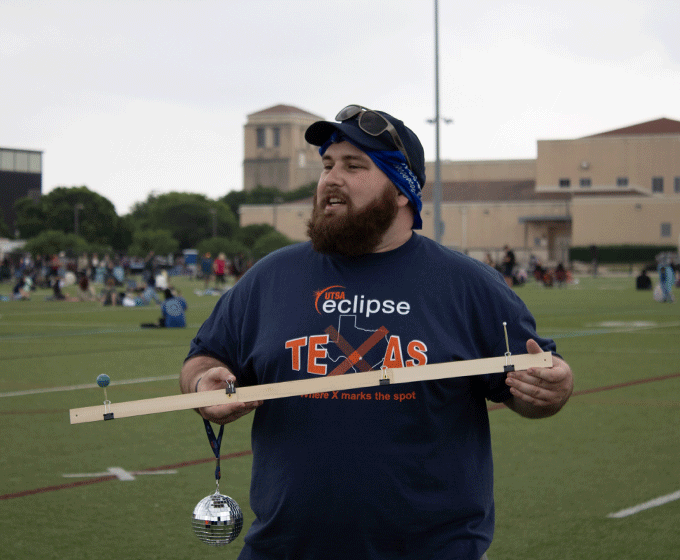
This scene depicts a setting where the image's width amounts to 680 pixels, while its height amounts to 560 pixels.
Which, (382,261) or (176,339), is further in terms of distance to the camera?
(176,339)

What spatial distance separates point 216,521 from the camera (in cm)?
324

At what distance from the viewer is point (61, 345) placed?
18.1m

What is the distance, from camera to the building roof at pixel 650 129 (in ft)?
335

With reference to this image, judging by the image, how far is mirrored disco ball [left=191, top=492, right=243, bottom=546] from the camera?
324 cm

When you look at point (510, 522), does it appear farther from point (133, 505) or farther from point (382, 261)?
point (382, 261)

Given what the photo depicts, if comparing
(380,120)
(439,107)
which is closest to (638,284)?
(439,107)

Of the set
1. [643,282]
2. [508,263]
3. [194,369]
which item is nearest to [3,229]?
[508,263]

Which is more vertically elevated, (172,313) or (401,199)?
(401,199)

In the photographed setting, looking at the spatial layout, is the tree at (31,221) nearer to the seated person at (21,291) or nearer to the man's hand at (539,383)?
the seated person at (21,291)

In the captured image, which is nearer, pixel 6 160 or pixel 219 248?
pixel 219 248

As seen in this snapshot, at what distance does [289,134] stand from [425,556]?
156495mm

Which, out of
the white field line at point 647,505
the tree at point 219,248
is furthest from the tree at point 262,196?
the white field line at point 647,505

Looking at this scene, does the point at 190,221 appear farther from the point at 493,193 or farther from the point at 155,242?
the point at 493,193

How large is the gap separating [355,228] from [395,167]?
0.91 feet
